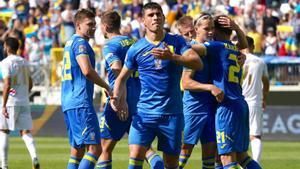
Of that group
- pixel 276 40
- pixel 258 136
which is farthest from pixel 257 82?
pixel 276 40

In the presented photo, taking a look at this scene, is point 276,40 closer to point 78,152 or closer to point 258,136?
point 258,136

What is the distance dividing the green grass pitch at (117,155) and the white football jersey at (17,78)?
4.56 ft

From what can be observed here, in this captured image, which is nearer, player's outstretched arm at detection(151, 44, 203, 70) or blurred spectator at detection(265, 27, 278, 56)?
player's outstretched arm at detection(151, 44, 203, 70)

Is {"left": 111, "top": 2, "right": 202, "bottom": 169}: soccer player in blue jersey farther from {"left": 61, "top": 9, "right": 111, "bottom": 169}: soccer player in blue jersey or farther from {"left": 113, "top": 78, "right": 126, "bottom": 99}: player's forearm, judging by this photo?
{"left": 61, "top": 9, "right": 111, "bottom": 169}: soccer player in blue jersey

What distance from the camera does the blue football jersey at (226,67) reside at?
12633 mm

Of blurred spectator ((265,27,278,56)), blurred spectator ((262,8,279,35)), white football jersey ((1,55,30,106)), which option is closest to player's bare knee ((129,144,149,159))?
white football jersey ((1,55,30,106))

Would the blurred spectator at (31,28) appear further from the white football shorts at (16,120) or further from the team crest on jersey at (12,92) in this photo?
the white football shorts at (16,120)

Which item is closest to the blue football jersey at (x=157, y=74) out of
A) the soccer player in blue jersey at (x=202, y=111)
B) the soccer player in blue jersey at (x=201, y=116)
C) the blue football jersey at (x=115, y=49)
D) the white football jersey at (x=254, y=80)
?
the soccer player in blue jersey at (x=202, y=111)

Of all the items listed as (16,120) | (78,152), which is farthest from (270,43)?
(78,152)

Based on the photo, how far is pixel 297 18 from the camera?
101 ft

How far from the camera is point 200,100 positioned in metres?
A: 13.5

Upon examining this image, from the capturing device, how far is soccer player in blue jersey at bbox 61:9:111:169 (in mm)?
13195

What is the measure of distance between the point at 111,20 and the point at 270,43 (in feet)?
53.2

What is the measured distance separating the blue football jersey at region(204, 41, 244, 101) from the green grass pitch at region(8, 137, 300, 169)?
547 centimetres
